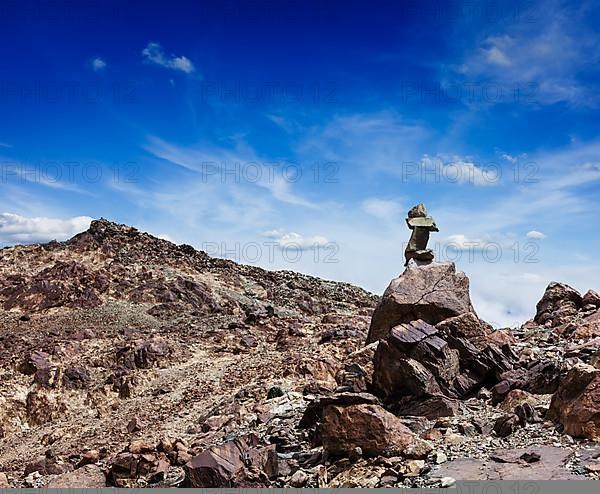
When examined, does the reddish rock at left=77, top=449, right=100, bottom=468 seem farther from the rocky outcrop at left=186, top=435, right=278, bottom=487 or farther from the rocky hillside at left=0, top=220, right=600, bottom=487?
the rocky outcrop at left=186, top=435, right=278, bottom=487

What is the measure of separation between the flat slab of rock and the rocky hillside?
3cm

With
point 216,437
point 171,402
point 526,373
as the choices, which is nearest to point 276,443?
point 216,437

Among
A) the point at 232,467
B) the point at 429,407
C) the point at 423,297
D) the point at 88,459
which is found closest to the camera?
the point at 232,467

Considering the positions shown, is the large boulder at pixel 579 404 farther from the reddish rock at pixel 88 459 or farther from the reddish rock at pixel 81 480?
the reddish rock at pixel 88 459

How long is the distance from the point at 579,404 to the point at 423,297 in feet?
18.5

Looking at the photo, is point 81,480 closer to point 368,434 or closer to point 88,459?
point 88,459

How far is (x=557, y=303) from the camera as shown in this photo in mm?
17391

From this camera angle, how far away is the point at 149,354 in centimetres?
1944

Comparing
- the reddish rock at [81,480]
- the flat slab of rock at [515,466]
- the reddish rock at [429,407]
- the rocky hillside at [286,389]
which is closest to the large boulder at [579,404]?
the rocky hillside at [286,389]

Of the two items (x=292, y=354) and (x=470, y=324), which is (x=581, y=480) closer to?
(x=470, y=324)

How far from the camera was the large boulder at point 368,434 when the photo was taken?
7.69m

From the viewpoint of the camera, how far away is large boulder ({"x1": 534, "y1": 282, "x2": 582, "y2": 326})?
16.5 meters

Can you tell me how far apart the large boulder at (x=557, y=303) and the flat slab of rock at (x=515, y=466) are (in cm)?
978

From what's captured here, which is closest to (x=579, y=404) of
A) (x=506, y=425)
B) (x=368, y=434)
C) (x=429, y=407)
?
(x=506, y=425)
